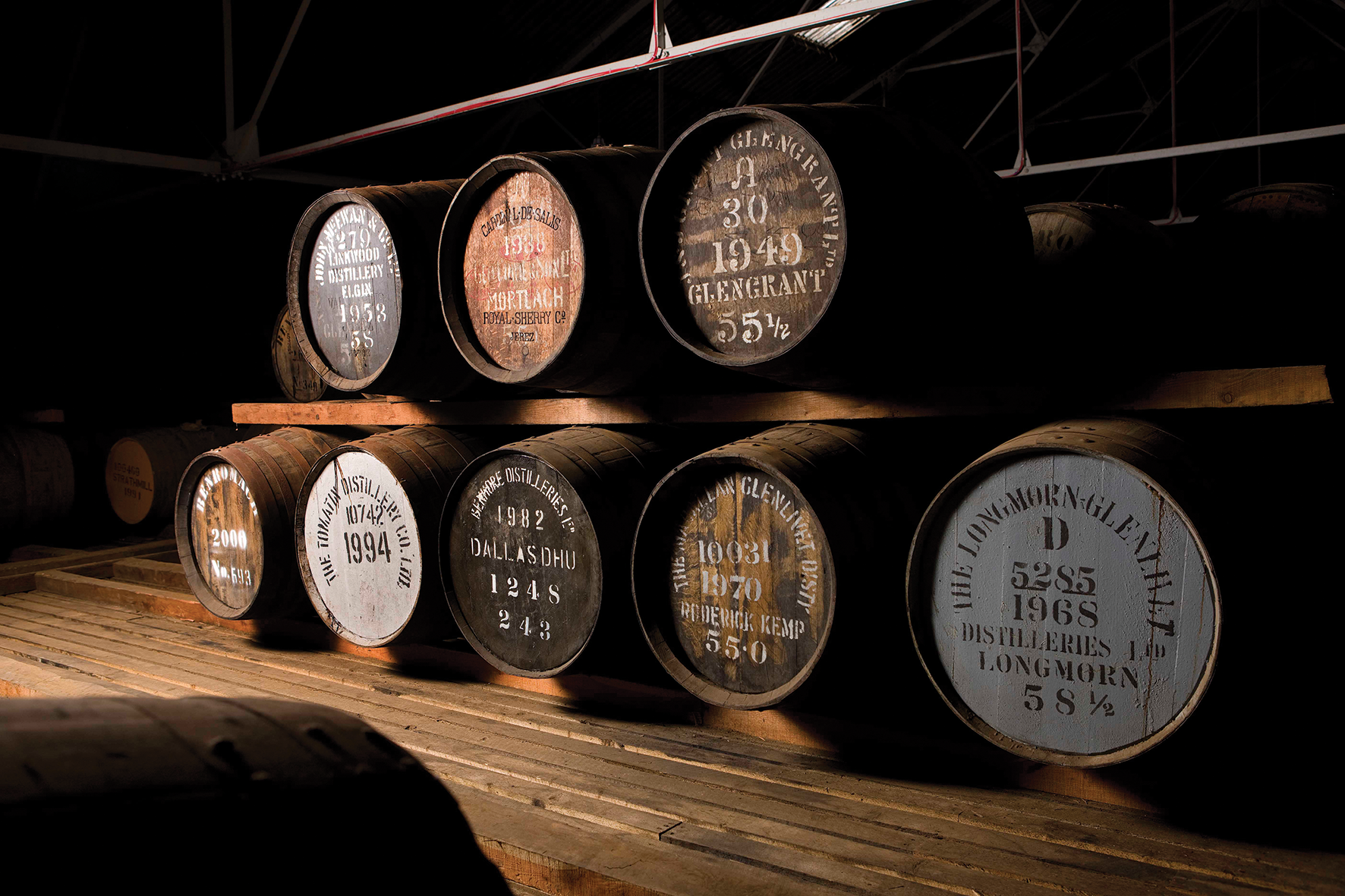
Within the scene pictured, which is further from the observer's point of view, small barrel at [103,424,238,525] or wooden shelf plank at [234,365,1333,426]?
small barrel at [103,424,238,525]

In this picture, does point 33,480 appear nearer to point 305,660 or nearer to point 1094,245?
point 305,660

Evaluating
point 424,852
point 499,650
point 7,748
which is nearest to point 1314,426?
point 499,650

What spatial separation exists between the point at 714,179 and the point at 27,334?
867cm

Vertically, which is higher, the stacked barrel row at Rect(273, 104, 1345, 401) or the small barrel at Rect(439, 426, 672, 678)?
the stacked barrel row at Rect(273, 104, 1345, 401)

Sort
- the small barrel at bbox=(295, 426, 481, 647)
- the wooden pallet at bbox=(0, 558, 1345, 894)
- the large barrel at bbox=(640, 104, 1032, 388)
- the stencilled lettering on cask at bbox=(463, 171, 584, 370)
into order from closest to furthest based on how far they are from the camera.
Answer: the wooden pallet at bbox=(0, 558, 1345, 894) → the large barrel at bbox=(640, 104, 1032, 388) → the stencilled lettering on cask at bbox=(463, 171, 584, 370) → the small barrel at bbox=(295, 426, 481, 647)

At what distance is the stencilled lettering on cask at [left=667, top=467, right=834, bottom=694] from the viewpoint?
275 cm

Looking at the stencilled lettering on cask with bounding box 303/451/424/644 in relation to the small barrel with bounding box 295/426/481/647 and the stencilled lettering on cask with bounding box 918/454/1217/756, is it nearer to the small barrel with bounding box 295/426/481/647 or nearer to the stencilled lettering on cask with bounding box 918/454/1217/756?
the small barrel with bounding box 295/426/481/647

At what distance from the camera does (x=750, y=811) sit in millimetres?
2533

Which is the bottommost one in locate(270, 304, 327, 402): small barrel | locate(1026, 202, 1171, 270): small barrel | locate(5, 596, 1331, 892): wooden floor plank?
locate(5, 596, 1331, 892): wooden floor plank

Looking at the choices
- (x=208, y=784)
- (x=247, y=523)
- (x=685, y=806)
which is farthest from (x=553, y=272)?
(x=208, y=784)

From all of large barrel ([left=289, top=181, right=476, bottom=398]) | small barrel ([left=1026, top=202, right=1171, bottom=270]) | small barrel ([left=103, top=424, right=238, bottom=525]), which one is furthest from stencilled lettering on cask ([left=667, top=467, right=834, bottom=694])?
small barrel ([left=103, top=424, right=238, bottom=525])

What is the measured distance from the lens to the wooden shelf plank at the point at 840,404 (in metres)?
2.30

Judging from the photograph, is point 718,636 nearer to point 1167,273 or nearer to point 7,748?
point 7,748

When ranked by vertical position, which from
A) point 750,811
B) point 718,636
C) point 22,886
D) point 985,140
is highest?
point 985,140
